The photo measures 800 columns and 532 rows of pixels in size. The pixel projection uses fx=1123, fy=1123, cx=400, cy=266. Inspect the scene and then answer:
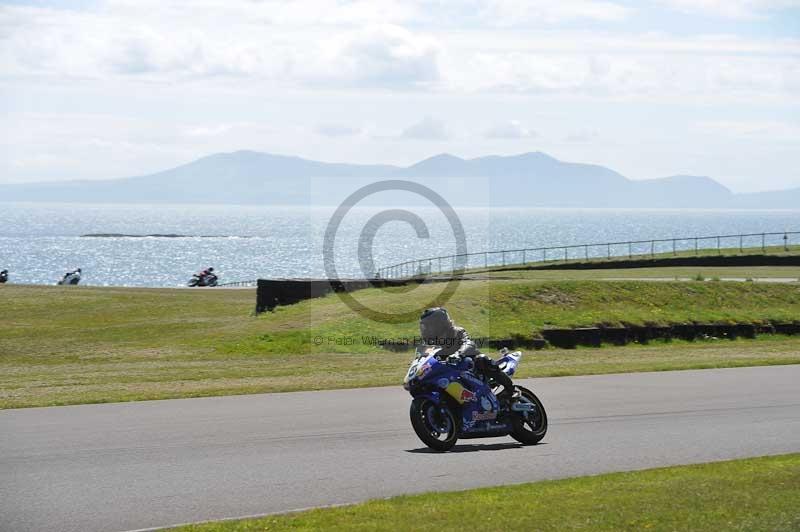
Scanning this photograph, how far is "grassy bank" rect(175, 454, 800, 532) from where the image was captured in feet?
29.6

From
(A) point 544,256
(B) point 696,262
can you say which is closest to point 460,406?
(B) point 696,262

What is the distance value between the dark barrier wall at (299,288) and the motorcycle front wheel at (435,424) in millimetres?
22975

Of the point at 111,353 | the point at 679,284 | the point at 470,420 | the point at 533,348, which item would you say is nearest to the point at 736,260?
the point at 679,284

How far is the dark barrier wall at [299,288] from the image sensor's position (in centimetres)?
3603

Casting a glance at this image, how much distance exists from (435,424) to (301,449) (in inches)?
61.4

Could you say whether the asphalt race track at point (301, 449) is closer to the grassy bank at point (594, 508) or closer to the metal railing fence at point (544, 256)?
the grassy bank at point (594, 508)

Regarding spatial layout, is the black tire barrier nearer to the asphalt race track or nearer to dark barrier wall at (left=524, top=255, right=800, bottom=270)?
the asphalt race track

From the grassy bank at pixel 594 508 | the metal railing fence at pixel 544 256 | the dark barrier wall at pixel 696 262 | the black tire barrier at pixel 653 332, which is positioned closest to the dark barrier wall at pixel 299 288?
the black tire barrier at pixel 653 332

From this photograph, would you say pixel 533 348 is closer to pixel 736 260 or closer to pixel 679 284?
pixel 679 284

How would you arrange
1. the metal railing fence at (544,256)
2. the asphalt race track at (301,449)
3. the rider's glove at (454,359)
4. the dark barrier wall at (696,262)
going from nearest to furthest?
the asphalt race track at (301,449), the rider's glove at (454,359), the dark barrier wall at (696,262), the metal railing fence at (544,256)

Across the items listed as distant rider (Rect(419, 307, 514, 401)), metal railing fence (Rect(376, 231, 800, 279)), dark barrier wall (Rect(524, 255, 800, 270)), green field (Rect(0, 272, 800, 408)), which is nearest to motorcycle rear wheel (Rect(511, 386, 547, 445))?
distant rider (Rect(419, 307, 514, 401))

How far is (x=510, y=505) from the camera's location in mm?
9781

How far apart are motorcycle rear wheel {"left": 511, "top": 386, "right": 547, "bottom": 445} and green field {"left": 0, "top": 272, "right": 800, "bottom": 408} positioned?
6508 millimetres

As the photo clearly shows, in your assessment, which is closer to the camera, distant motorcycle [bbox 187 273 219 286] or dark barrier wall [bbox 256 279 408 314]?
dark barrier wall [bbox 256 279 408 314]
